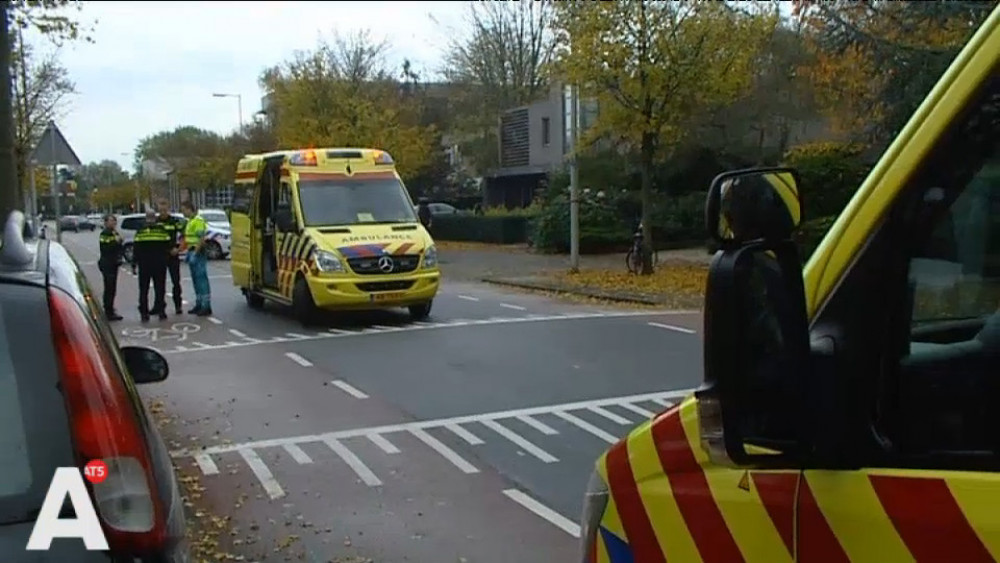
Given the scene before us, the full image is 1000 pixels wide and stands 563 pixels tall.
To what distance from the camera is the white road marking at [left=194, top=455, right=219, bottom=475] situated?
7.51 m

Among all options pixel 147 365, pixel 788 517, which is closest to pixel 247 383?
pixel 147 365

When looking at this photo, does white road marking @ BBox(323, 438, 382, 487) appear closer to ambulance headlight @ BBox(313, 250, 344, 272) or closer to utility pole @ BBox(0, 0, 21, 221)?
utility pole @ BBox(0, 0, 21, 221)

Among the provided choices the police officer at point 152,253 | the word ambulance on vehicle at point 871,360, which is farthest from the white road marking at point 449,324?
the word ambulance on vehicle at point 871,360

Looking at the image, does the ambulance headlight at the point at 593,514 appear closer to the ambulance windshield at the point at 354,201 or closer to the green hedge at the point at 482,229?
the ambulance windshield at the point at 354,201

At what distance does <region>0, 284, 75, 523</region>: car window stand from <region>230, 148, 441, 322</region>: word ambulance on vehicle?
1282 cm

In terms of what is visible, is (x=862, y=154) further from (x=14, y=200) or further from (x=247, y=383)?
(x=14, y=200)

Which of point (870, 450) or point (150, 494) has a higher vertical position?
point (870, 450)

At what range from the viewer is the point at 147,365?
4.52 meters

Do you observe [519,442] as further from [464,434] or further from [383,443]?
[383,443]

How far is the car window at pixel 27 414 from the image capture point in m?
2.48

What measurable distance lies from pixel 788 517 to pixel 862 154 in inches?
1025

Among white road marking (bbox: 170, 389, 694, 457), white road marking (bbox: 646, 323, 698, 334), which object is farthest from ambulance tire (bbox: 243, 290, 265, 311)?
white road marking (bbox: 170, 389, 694, 457)

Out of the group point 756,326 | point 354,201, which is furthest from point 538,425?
point 354,201

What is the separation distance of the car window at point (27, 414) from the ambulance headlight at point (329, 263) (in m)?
12.8
